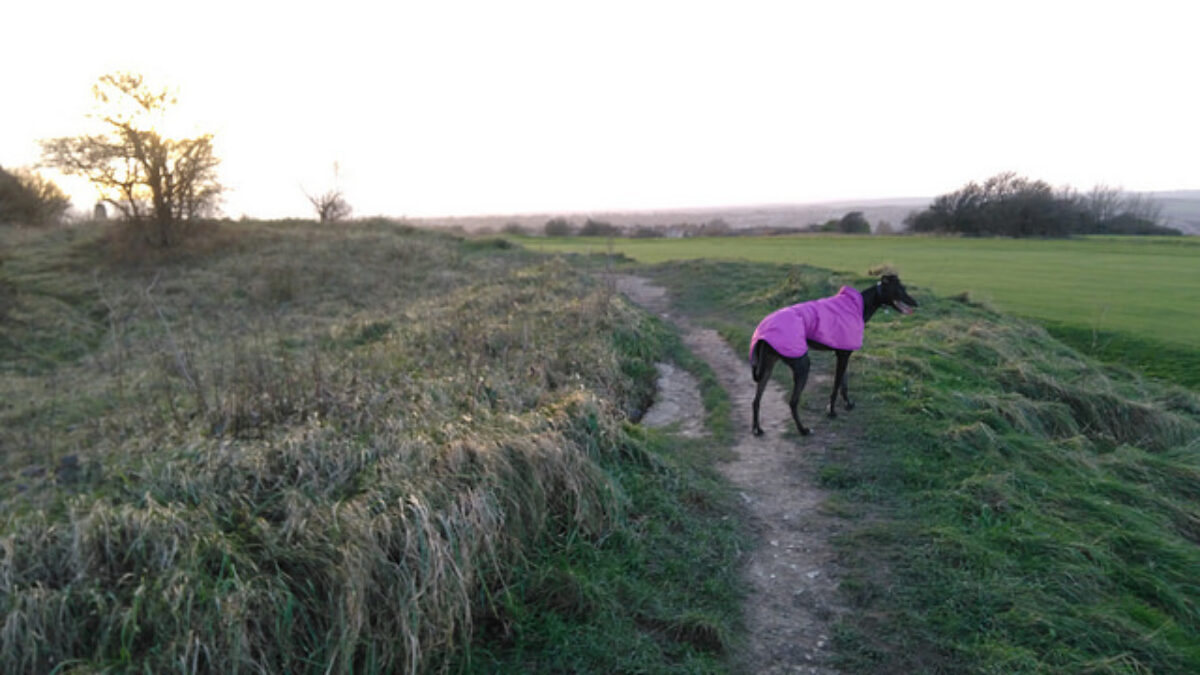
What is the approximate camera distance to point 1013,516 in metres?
5.07

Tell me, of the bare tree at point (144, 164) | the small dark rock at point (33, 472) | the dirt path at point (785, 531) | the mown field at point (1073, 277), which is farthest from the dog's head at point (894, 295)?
the bare tree at point (144, 164)

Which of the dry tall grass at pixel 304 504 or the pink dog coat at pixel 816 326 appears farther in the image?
the pink dog coat at pixel 816 326

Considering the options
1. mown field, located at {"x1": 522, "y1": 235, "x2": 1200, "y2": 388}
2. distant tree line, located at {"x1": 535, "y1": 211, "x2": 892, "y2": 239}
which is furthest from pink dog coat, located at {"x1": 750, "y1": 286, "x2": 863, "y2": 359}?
distant tree line, located at {"x1": 535, "y1": 211, "x2": 892, "y2": 239}

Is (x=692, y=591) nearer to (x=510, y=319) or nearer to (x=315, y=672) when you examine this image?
(x=315, y=672)

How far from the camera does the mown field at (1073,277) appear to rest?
12.3m

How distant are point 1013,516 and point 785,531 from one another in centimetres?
175

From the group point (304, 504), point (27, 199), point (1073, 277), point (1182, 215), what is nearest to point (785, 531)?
point (304, 504)

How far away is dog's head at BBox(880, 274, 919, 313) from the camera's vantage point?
740cm

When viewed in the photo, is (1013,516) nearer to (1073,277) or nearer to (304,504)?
(304,504)

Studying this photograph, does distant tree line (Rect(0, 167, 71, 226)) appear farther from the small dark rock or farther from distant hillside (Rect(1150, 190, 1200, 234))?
distant hillside (Rect(1150, 190, 1200, 234))

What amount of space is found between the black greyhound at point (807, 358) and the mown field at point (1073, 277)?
707cm

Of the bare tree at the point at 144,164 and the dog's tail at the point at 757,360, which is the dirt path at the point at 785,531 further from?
the bare tree at the point at 144,164

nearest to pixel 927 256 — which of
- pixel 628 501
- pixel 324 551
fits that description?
pixel 628 501

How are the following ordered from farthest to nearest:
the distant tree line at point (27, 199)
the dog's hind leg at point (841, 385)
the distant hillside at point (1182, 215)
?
1. the distant hillside at point (1182, 215)
2. the distant tree line at point (27, 199)
3. the dog's hind leg at point (841, 385)
